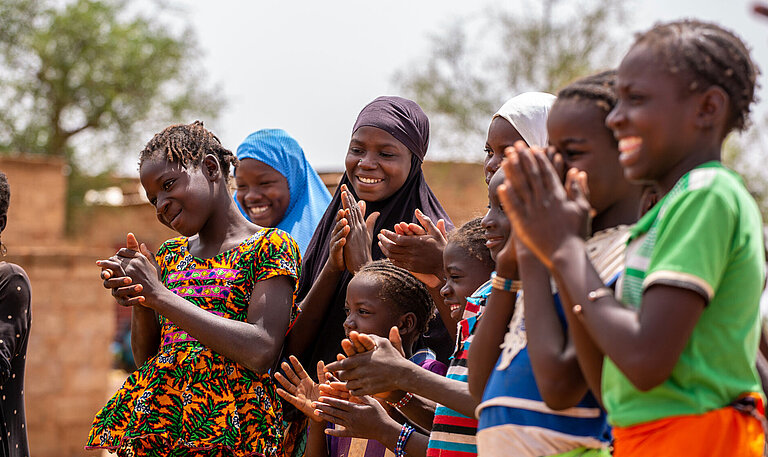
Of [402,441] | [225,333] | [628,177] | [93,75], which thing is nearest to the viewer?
[628,177]

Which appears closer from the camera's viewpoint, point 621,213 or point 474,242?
point 621,213

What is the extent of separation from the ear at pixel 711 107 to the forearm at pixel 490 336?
0.67m

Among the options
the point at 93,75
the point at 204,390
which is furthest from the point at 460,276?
the point at 93,75

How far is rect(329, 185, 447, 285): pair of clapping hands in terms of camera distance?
382cm

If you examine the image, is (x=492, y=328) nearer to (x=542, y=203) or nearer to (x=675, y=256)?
(x=542, y=203)

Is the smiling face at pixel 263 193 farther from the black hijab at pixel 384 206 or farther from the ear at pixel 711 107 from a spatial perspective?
the ear at pixel 711 107

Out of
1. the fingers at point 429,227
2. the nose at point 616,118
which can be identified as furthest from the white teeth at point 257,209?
the nose at point 616,118

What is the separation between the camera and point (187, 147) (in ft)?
13.1

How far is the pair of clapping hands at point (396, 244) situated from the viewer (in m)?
3.82

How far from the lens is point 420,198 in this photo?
4574 mm

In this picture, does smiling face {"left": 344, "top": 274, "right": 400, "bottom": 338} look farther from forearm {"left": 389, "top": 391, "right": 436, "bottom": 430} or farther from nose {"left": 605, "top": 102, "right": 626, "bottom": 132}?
nose {"left": 605, "top": 102, "right": 626, "bottom": 132}

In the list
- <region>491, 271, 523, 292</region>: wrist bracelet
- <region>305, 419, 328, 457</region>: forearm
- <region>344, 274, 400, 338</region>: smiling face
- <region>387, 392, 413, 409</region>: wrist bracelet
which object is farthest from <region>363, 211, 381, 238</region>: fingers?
<region>491, 271, 523, 292</region>: wrist bracelet

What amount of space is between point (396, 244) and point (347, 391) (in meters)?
0.61

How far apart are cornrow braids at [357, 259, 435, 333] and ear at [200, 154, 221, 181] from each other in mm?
707
